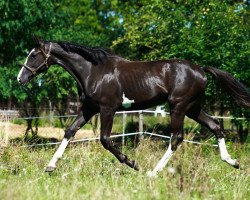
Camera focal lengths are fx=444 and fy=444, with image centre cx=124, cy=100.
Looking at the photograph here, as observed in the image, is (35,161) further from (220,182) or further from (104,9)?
(104,9)

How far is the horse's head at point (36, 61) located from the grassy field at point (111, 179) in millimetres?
1280

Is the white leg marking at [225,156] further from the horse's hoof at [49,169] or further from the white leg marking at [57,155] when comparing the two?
the horse's hoof at [49,169]

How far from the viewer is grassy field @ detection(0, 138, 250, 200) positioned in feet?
16.1

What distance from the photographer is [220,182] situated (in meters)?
6.18

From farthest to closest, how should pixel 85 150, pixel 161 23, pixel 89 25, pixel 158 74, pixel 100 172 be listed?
pixel 89 25
pixel 161 23
pixel 85 150
pixel 158 74
pixel 100 172

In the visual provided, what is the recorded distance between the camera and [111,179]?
6.03 m

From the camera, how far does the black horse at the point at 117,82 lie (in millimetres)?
6938

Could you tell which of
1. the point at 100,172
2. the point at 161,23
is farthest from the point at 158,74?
the point at 161,23

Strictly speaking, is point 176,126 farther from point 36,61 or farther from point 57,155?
point 36,61

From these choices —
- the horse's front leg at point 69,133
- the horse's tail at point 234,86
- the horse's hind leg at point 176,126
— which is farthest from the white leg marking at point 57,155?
the horse's tail at point 234,86

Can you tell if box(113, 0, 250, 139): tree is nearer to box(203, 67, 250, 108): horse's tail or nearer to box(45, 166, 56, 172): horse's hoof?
box(203, 67, 250, 108): horse's tail

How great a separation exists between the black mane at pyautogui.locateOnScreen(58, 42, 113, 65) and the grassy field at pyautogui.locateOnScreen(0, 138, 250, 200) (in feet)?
5.44

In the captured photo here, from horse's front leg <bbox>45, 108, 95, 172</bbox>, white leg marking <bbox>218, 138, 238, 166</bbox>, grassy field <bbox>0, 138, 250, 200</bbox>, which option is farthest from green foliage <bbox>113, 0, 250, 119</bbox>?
horse's front leg <bbox>45, 108, 95, 172</bbox>

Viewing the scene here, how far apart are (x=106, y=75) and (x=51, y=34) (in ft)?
24.7
